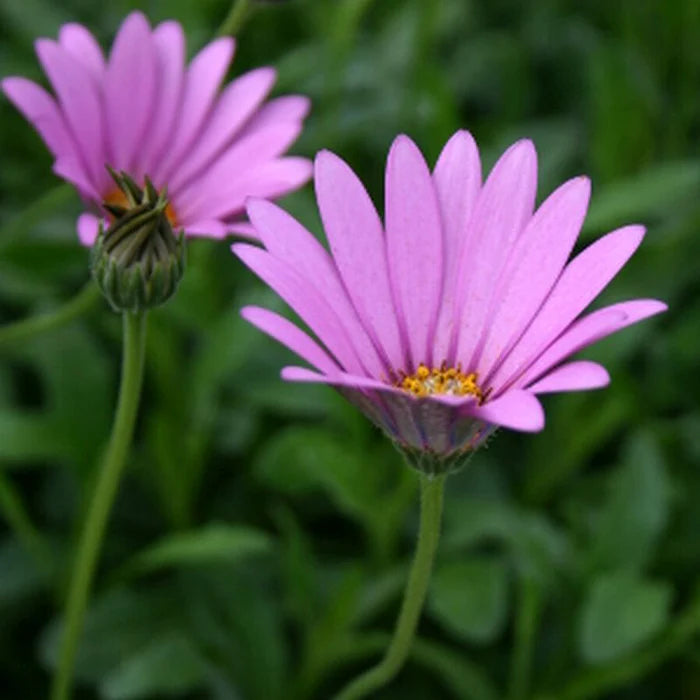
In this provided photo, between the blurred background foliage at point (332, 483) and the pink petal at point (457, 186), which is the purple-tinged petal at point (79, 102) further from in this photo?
the pink petal at point (457, 186)

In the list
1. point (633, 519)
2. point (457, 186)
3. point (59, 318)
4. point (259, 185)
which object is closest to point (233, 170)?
point (259, 185)

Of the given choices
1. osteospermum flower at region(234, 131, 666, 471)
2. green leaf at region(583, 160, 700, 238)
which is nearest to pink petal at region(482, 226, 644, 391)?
osteospermum flower at region(234, 131, 666, 471)

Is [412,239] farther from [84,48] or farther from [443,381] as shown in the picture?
[84,48]

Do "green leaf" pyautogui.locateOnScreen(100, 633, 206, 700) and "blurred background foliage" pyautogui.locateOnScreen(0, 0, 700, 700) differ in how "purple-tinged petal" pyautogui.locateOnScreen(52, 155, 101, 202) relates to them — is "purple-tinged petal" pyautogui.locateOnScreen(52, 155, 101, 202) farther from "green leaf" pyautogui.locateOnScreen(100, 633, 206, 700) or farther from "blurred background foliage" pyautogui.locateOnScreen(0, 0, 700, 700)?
"green leaf" pyautogui.locateOnScreen(100, 633, 206, 700)

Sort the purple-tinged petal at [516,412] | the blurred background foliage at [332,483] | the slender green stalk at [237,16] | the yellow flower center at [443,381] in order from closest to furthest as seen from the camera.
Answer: the purple-tinged petal at [516,412], the yellow flower center at [443,381], the slender green stalk at [237,16], the blurred background foliage at [332,483]

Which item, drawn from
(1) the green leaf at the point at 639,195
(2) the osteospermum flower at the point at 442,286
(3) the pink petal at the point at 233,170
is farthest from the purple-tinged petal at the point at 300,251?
(1) the green leaf at the point at 639,195

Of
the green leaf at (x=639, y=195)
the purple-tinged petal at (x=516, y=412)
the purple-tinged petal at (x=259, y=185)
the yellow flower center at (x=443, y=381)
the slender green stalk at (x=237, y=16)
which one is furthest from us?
the green leaf at (x=639, y=195)

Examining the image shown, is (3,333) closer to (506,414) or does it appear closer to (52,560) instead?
(52,560)
